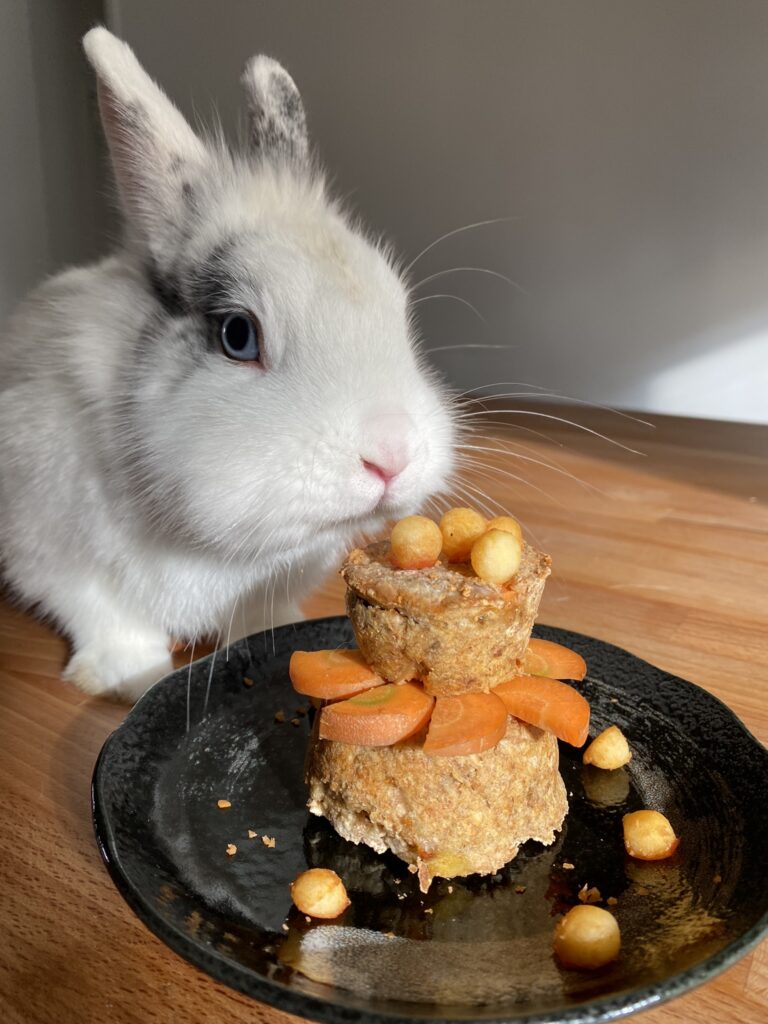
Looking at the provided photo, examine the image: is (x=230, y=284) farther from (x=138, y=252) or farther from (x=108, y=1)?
(x=108, y=1)

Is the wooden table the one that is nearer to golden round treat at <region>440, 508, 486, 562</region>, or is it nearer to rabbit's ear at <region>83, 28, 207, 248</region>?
golden round treat at <region>440, 508, 486, 562</region>

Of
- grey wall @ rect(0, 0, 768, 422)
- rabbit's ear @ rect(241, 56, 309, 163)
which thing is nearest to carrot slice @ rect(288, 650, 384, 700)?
rabbit's ear @ rect(241, 56, 309, 163)

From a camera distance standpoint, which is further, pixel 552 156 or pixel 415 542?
pixel 552 156

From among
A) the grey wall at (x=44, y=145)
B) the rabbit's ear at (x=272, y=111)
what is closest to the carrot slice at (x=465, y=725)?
the rabbit's ear at (x=272, y=111)

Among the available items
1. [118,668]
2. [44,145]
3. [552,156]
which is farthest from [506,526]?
[44,145]

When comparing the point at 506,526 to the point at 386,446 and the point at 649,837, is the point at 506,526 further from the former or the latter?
the point at 649,837

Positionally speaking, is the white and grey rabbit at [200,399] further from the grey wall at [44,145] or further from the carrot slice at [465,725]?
the grey wall at [44,145]

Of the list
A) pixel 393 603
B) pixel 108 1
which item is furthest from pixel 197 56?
pixel 393 603
